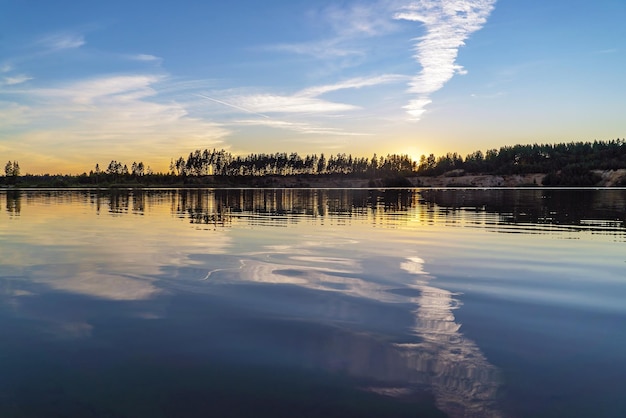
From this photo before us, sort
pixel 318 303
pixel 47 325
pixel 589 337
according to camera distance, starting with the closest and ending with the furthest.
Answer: pixel 589 337, pixel 47 325, pixel 318 303

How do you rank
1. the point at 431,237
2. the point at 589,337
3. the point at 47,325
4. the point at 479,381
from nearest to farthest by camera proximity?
1. the point at 479,381
2. the point at 589,337
3. the point at 47,325
4. the point at 431,237

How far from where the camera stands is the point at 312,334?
347 inches

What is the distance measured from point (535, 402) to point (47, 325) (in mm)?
9109

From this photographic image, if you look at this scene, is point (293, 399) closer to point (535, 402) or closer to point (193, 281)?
point (535, 402)

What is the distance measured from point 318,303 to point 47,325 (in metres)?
5.93

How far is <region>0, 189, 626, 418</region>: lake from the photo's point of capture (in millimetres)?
6211

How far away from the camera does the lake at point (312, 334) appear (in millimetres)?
6211

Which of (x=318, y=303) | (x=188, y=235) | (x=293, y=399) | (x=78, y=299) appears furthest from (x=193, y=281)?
(x=188, y=235)

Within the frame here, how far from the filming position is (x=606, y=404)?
6.07 metres

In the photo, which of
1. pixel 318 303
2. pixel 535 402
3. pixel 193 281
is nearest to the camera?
pixel 535 402

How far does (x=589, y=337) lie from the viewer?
864 cm

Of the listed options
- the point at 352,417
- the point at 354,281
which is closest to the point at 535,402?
the point at 352,417

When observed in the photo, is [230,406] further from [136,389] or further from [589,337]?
[589,337]

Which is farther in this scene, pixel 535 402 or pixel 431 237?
pixel 431 237
